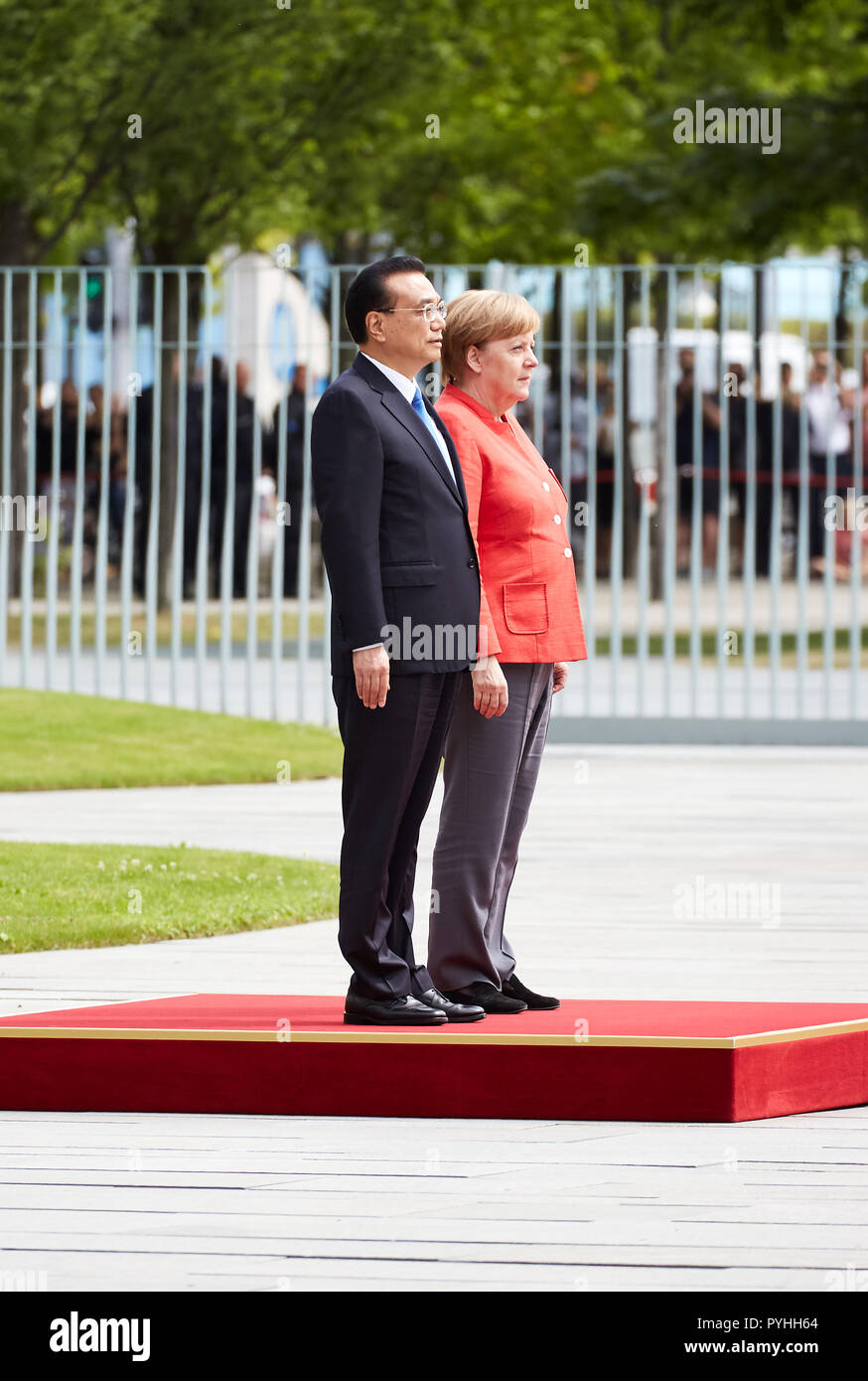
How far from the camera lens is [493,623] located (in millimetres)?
6094

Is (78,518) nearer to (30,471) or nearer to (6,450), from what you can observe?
(30,471)

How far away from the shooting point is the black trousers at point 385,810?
5793 millimetres

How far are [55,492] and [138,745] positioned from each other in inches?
93.0

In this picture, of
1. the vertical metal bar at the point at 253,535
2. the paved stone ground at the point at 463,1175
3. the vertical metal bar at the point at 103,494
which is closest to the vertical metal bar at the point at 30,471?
the vertical metal bar at the point at 103,494

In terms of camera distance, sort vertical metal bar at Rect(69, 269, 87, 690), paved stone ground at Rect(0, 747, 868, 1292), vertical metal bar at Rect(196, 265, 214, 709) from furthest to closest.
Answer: vertical metal bar at Rect(69, 269, 87, 690) < vertical metal bar at Rect(196, 265, 214, 709) < paved stone ground at Rect(0, 747, 868, 1292)

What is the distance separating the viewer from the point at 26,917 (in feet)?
28.5

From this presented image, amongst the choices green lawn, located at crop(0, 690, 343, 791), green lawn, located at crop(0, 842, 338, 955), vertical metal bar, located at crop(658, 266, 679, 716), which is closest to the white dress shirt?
green lawn, located at crop(0, 842, 338, 955)

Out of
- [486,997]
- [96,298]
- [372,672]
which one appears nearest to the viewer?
[372,672]

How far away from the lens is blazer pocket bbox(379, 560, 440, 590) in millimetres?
5738

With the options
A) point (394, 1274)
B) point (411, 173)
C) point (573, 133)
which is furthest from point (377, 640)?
point (573, 133)

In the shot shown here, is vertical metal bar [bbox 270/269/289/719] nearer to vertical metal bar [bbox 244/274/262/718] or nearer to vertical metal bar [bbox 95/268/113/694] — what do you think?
vertical metal bar [bbox 244/274/262/718]

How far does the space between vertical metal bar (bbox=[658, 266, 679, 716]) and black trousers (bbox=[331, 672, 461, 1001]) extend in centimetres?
1025

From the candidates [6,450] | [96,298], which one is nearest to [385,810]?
[6,450]

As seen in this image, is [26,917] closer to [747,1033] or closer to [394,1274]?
[747,1033]
